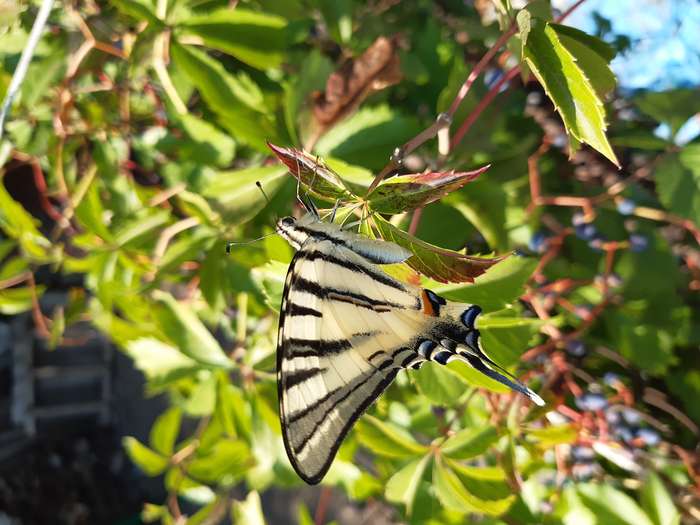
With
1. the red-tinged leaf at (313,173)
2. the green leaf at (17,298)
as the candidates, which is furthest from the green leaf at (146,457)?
the red-tinged leaf at (313,173)

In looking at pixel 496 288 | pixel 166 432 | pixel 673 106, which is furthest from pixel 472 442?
pixel 166 432

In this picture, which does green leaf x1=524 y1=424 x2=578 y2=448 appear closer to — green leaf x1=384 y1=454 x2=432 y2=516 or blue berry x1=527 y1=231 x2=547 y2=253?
green leaf x1=384 y1=454 x2=432 y2=516

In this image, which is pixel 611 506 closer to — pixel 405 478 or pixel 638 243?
pixel 405 478

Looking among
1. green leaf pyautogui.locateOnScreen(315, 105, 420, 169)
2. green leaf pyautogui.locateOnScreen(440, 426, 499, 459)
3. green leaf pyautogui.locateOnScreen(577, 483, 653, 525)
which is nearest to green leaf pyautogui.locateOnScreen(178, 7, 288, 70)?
green leaf pyautogui.locateOnScreen(315, 105, 420, 169)

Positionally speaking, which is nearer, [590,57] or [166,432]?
[590,57]

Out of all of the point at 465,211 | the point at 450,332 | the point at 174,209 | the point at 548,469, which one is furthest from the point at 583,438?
the point at 174,209

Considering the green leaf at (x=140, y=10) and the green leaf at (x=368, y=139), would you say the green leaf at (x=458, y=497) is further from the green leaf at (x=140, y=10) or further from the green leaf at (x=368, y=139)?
the green leaf at (x=140, y=10)
